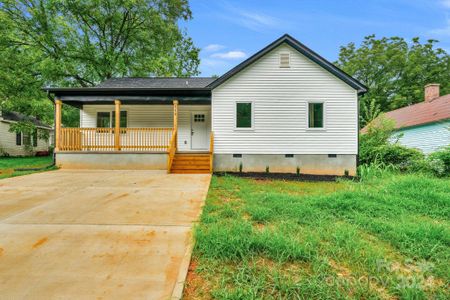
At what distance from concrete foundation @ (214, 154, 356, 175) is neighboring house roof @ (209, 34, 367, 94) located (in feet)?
9.97

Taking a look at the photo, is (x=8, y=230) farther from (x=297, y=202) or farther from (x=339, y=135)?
(x=339, y=135)

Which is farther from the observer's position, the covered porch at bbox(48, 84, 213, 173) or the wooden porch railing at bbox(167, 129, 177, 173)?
the covered porch at bbox(48, 84, 213, 173)

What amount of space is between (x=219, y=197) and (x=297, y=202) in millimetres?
1788

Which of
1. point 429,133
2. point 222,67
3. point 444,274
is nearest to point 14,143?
point 222,67

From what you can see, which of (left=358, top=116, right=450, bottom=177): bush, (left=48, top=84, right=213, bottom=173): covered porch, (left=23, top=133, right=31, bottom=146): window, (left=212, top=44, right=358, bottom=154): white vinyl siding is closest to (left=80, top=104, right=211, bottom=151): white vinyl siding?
(left=48, top=84, right=213, bottom=173): covered porch

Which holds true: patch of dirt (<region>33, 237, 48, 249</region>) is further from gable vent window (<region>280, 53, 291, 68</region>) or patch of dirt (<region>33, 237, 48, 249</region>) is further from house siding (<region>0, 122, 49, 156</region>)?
house siding (<region>0, 122, 49, 156</region>)

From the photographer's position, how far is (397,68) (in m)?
25.6

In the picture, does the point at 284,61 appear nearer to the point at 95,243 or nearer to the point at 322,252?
the point at 322,252

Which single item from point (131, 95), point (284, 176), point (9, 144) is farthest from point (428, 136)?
point (9, 144)

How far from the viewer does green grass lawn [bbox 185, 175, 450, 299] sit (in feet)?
7.03

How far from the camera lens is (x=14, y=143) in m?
20.9

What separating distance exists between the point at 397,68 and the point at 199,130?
2553cm

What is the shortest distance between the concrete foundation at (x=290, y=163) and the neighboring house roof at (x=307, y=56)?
304cm

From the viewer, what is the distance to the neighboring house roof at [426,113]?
1383cm
